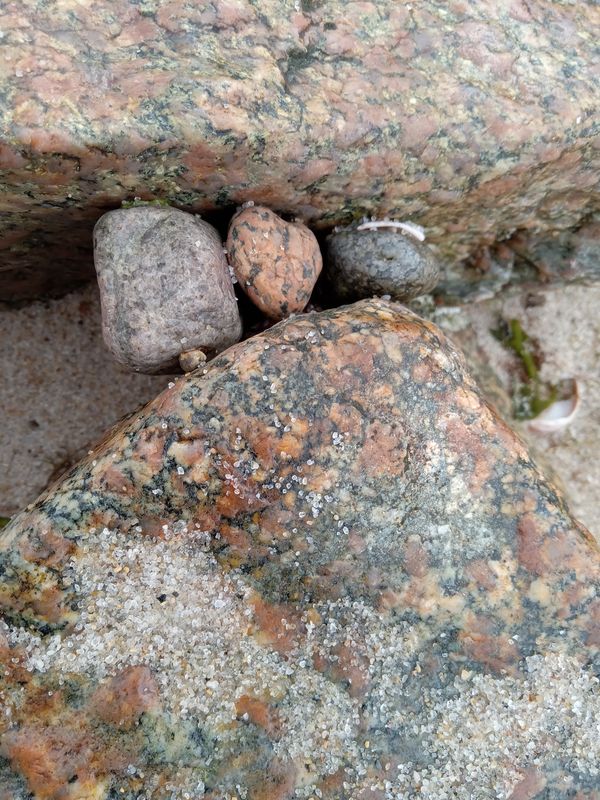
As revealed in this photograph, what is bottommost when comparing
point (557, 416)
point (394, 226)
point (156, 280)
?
point (557, 416)

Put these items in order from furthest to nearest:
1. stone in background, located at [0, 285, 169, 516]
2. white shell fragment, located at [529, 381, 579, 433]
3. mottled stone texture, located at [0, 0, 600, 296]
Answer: white shell fragment, located at [529, 381, 579, 433], stone in background, located at [0, 285, 169, 516], mottled stone texture, located at [0, 0, 600, 296]

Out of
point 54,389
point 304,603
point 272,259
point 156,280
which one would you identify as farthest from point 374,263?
point 54,389

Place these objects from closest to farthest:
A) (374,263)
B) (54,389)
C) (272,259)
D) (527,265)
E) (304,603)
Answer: (304,603) → (272,259) → (374,263) → (54,389) → (527,265)

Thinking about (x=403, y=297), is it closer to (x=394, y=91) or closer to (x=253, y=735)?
(x=394, y=91)

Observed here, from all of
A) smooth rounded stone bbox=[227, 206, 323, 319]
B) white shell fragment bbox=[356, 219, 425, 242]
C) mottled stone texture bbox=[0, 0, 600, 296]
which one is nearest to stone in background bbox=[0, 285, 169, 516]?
mottled stone texture bbox=[0, 0, 600, 296]

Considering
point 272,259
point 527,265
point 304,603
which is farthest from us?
point 527,265

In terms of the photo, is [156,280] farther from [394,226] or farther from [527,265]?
[527,265]

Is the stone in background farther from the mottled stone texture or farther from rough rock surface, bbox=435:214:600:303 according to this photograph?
rough rock surface, bbox=435:214:600:303
